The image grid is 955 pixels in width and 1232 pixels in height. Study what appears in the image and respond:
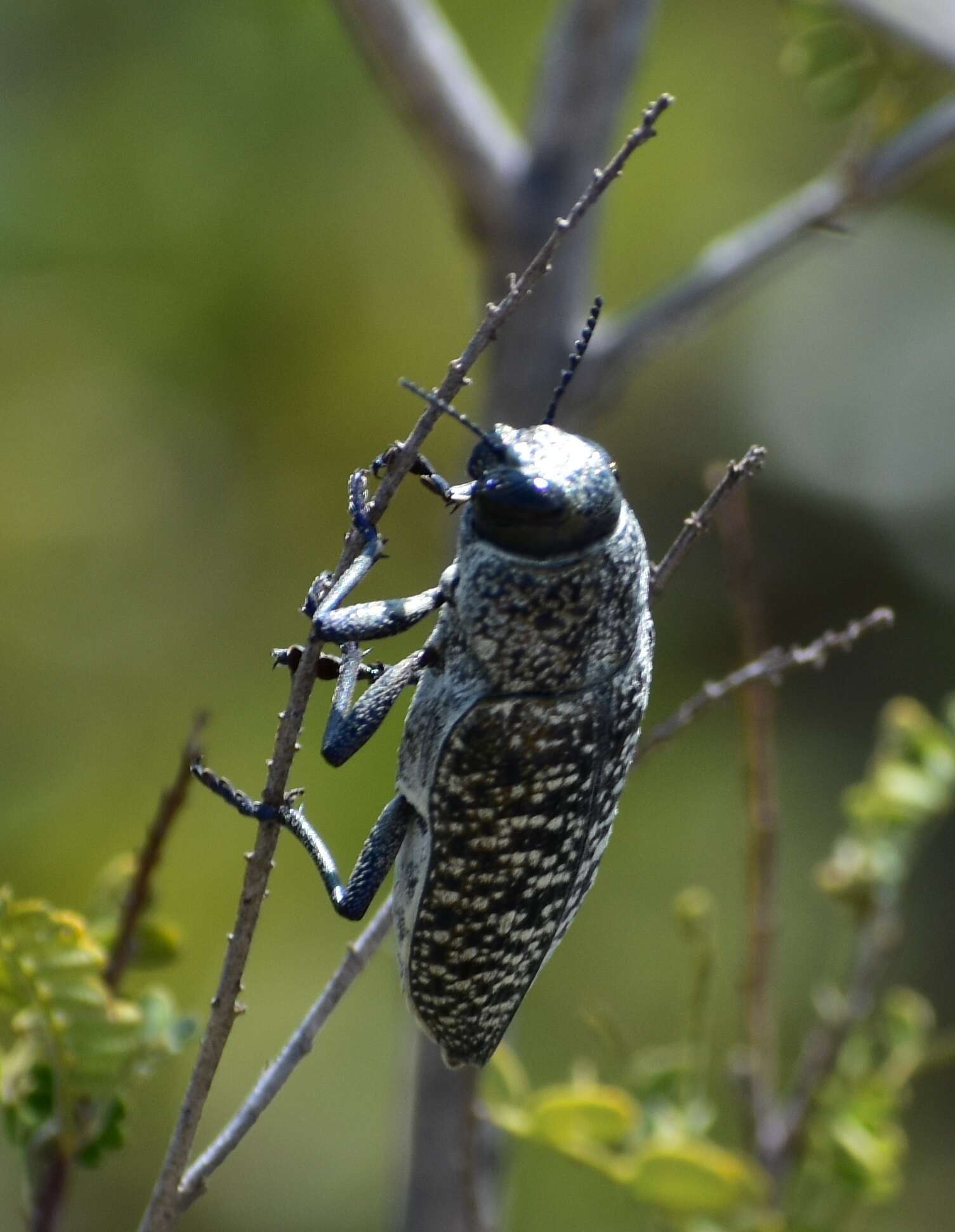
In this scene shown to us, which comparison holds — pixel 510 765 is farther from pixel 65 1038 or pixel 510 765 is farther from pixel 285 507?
pixel 285 507

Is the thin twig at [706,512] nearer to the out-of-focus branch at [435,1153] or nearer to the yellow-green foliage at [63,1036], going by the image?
the yellow-green foliage at [63,1036]

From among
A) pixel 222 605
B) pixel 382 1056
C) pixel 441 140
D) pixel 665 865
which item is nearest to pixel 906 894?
pixel 665 865

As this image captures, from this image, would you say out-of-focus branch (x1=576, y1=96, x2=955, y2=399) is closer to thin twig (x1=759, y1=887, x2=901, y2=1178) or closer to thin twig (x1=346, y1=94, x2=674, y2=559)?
thin twig (x1=759, y1=887, x2=901, y2=1178)

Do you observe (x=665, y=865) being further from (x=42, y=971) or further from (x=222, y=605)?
(x=42, y=971)

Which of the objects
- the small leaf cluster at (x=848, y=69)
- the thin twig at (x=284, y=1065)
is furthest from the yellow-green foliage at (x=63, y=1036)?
the small leaf cluster at (x=848, y=69)

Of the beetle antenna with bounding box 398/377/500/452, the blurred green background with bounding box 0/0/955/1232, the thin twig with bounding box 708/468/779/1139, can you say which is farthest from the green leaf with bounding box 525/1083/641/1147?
the blurred green background with bounding box 0/0/955/1232

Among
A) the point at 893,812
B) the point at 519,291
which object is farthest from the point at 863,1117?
the point at 519,291
